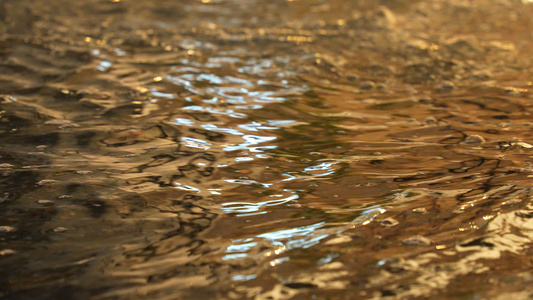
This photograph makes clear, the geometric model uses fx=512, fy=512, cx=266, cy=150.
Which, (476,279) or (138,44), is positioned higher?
(138,44)

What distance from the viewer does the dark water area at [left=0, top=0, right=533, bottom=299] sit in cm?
111

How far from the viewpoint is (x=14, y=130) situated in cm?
186

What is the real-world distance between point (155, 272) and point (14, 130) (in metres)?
1.06

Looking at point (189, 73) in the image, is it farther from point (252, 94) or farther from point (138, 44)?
point (138, 44)

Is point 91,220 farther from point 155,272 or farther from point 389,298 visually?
point 389,298

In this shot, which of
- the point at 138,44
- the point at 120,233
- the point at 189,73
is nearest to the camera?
the point at 120,233

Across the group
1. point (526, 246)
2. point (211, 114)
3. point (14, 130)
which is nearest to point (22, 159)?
point (14, 130)

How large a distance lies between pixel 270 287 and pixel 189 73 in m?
1.77

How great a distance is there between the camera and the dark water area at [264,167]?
1113mm

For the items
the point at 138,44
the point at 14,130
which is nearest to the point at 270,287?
the point at 14,130

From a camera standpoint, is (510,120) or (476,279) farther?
(510,120)

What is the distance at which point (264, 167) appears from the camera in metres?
1.63

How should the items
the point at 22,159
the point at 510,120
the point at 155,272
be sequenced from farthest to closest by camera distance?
the point at 510,120, the point at 22,159, the point at 155,272

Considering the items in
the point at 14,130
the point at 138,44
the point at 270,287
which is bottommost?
the point at 270,287
